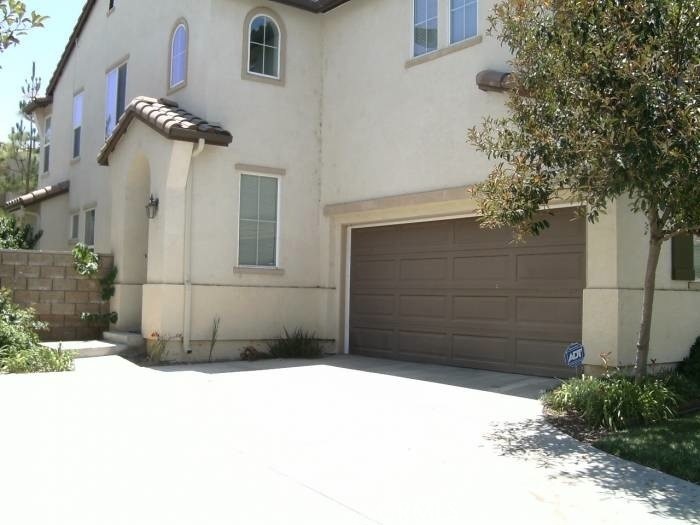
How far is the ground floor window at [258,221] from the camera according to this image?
12969 mm

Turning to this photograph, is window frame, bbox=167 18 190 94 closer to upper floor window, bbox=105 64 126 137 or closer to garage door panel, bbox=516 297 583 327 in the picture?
upper floor window, bbox=105 64 126 137

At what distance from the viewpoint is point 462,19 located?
444 inches

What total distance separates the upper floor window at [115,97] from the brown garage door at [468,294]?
289 inches

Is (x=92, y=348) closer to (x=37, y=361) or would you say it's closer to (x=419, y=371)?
(x=37, y=361)

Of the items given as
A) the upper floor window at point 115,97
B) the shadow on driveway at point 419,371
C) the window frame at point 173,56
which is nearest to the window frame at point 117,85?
the upper floor window at point 115,97

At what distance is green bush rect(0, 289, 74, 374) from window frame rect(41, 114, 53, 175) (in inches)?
449

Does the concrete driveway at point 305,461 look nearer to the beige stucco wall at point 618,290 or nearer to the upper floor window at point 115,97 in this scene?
the beige stucco wall at point 618,290

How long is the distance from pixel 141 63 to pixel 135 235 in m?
4.32

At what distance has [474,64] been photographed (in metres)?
10.8

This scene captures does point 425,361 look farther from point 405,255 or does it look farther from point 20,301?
point 20,301

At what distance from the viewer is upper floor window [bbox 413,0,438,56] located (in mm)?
11758

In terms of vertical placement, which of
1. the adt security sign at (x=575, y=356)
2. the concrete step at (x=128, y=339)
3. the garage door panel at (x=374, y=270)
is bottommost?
the concrete step at (x=128, y=339)

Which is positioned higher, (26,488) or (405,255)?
(405,255)

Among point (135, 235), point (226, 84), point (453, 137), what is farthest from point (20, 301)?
point (453, 137)
